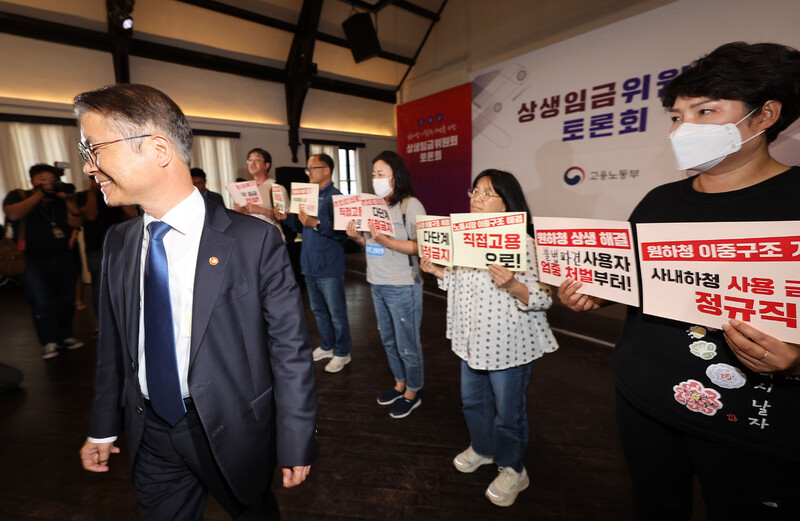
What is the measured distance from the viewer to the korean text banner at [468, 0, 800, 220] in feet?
10.0

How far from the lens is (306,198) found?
270cm

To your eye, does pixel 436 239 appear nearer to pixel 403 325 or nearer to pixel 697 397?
pixel 403 325

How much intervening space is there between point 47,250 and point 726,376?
4.79 meters

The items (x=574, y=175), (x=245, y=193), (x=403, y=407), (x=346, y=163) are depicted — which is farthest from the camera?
(x=346, y=163)

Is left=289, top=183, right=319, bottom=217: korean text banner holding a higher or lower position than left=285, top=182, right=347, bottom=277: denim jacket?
higher

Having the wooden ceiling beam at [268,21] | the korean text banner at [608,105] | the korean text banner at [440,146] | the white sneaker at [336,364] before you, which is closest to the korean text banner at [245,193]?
the white sneaker at [336,364]

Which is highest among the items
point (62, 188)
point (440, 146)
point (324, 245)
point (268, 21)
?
point (268, 21)

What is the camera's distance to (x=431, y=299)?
5.23 metres

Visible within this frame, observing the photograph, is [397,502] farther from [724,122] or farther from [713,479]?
[724,122]

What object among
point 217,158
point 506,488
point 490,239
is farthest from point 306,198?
point 217,158

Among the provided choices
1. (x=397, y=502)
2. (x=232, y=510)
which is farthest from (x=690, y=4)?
(x=232, y=510)

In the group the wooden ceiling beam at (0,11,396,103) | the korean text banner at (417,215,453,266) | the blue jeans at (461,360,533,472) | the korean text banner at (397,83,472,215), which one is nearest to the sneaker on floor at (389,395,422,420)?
the blue jeans at (461,360,533,472)

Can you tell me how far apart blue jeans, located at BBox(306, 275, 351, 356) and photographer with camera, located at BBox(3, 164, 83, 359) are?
256cm

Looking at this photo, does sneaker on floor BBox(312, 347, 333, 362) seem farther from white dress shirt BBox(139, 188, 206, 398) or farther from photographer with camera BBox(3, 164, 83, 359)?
photographer with camera BBox(3, 164, 83, 359)
